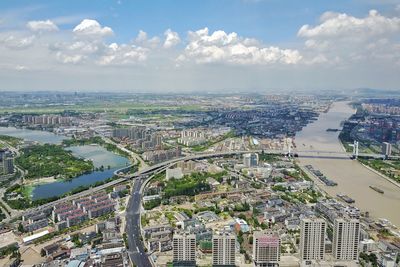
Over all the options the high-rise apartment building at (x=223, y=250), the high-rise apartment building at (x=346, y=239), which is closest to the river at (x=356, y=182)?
the high-rise apartment building at (x=346, y=239)

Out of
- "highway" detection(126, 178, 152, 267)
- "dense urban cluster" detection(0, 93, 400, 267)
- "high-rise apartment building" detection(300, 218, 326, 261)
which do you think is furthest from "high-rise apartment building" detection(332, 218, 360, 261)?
"highway" detection(126, 178, 152, 267)

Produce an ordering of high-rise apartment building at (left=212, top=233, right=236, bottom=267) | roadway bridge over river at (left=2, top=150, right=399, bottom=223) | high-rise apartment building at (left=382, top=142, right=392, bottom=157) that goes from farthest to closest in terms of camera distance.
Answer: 1. high-rise apartment building at (left=382, top=142, right=392, bottom=157)
2. roadway bridge over river at (left=2, top=150, right=399, bottom=223)
3. high-rise apartment building at (left=212, top=233, right=236, bottom=267)

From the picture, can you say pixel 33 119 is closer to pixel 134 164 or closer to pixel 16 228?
pixel 134 164

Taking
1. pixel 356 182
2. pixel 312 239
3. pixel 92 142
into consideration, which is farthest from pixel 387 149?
pixel 92 142

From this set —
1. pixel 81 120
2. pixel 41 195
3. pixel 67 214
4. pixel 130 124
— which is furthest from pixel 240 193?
pixel 81 120

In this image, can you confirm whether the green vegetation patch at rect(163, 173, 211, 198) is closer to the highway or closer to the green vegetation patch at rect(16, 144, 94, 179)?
the highway

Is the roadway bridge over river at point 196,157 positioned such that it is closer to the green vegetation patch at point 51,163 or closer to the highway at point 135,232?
the highway at point 135,232
